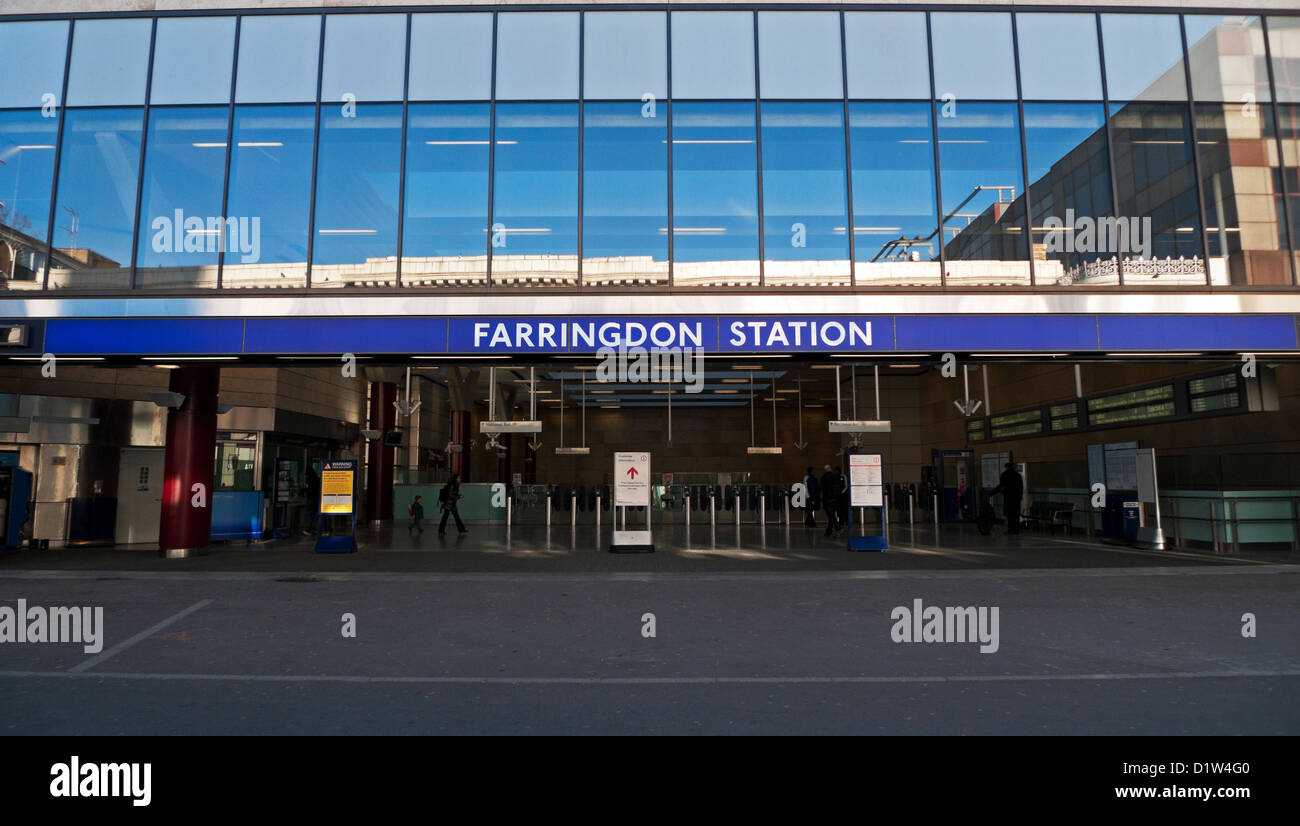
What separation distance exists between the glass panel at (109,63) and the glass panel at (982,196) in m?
15.1

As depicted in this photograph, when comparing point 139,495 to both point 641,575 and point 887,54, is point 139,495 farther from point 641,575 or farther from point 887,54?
point 887,54

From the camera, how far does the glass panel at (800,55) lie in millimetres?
13305

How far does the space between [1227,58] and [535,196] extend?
44.1 ft

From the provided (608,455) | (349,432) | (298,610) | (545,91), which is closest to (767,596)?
(298,610)

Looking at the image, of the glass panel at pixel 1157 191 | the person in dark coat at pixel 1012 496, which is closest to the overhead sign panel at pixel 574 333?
the glass panel at pixel 1157 191

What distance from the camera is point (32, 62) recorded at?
13.5m

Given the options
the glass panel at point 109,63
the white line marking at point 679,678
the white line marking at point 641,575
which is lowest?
the white line marking at point 679,678

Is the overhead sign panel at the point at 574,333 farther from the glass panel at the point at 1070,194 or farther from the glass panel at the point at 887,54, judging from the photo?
the glass panel at the point at 1070,194

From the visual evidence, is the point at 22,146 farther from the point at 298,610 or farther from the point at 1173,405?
the point at 1173,405

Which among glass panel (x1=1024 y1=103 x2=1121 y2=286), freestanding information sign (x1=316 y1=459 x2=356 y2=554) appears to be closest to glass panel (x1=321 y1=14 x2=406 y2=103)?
freestanding information sign (x1=316 y1=459 x2=356 y2=554)

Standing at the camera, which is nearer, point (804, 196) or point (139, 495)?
point (804, 196)

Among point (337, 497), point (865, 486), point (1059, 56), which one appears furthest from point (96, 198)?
point (1059, 56)

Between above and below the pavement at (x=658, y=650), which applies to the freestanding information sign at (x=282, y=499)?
above

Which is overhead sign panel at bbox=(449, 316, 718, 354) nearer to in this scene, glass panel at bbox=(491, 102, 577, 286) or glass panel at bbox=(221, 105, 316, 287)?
glass panel at bbox=(491, 102, 577, 286)
